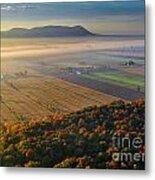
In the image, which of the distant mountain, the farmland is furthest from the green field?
the distant mountain

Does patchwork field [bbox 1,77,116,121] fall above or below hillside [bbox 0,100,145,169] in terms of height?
above

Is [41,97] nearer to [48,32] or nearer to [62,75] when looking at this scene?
[62,75]

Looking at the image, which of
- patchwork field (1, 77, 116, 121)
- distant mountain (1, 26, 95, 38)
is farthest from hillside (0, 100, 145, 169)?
distant mountain (1, 26, 95, 38)

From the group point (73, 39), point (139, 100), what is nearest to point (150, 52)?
point (139, 100)

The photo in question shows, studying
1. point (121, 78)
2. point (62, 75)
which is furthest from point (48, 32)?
point (121, 78)

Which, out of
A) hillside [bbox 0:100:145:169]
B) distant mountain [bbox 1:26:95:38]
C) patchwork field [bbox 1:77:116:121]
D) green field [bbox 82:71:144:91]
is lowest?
hillside [bbox 0:100:145:169]

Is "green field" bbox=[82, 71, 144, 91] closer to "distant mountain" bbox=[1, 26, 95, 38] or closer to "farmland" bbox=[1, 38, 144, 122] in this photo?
"farmland" bbox=[1, 38, 144, 122]
